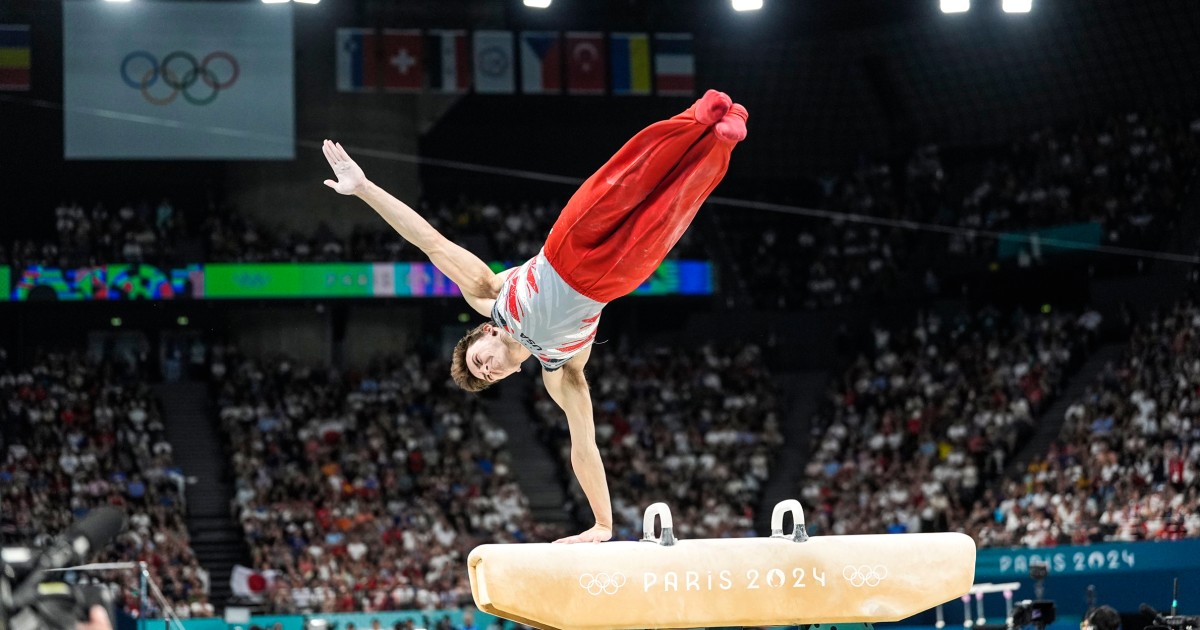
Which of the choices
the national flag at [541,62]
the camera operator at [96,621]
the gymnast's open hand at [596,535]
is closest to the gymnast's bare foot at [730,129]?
the gymnast's open hand at [596,535]

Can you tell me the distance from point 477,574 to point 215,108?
19.7 meters

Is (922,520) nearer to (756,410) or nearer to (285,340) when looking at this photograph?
(756,410)

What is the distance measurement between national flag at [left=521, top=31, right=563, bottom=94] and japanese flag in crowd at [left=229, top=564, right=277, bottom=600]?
35.6 ft

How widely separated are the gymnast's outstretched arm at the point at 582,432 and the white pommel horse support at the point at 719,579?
0.49 metres

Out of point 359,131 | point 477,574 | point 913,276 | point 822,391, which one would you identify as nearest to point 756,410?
point 822,391

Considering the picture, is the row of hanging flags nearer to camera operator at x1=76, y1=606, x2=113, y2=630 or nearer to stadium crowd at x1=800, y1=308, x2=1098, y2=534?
stadium crowd at x1=800, y1=308, x2=1098, y2=534

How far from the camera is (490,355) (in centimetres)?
574

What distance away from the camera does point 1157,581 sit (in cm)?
1556

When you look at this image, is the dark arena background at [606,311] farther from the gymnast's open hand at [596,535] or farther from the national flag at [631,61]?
the gymnast's open hand at [596,535]

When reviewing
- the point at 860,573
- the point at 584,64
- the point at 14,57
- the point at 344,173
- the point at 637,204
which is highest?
the point at 584,64

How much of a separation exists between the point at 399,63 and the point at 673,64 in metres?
5.29

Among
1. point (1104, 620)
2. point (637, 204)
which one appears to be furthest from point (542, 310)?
point (1104, 620)

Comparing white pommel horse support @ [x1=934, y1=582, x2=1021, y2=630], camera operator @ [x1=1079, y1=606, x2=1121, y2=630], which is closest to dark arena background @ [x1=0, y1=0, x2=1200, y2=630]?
white pommel horse support @ [x1=934, y1=582, x2=1021, y2=630]

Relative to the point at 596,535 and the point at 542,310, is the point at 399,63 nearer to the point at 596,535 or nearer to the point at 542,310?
the point at 542,310
